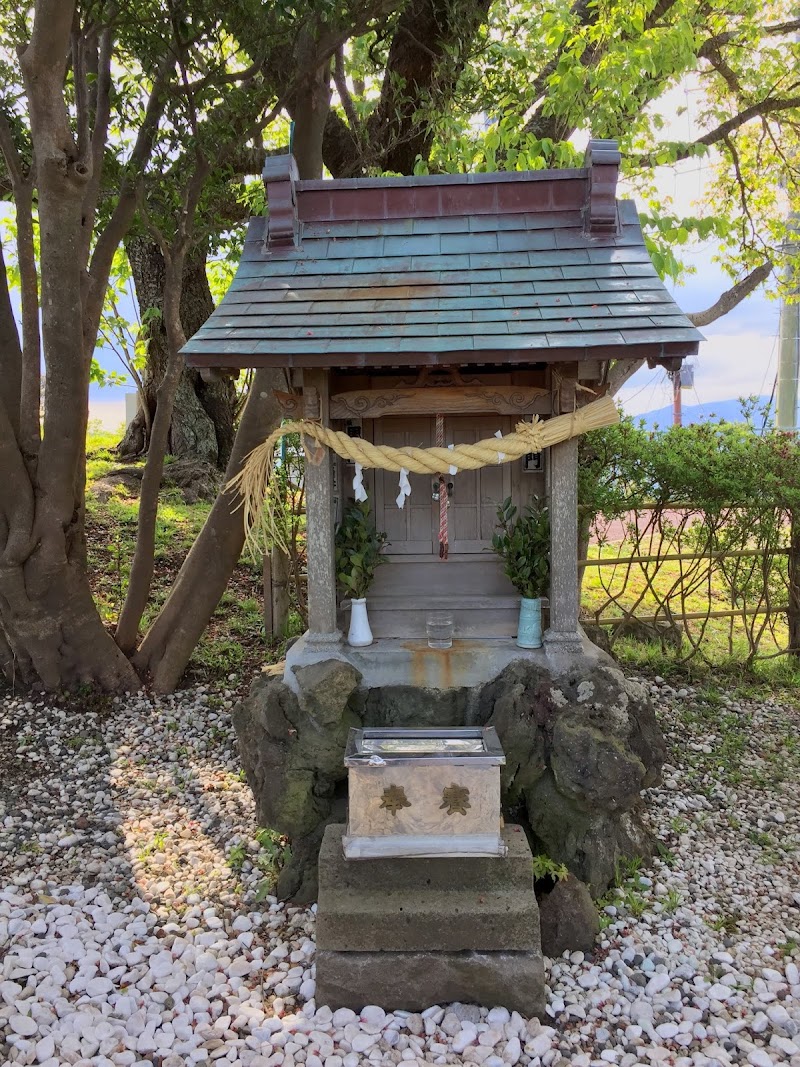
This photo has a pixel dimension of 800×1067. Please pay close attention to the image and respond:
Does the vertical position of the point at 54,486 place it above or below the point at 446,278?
below

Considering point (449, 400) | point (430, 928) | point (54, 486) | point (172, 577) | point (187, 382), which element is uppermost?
point (187, 382)

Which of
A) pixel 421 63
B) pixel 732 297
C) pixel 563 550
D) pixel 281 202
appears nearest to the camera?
pixel 563 550

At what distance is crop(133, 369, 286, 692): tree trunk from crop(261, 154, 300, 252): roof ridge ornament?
5.81 feet

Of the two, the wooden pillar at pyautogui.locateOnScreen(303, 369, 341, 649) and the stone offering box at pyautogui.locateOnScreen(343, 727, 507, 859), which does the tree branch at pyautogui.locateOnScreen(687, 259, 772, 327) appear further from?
the stone offering box at pyautogui.locateOnScreen(343, 727, 507, 859)

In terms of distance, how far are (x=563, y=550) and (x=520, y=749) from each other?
1.26m

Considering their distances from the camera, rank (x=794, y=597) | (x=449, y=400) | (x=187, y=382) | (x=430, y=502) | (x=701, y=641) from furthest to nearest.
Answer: (x=187, y=382) → (x=701, y=641) → (x=794, y=597) → (x=430, y=502) → (x=449, y=400)

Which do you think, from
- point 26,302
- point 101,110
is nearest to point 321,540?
point 26,302

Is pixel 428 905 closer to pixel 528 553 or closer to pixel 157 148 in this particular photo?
→ pixel 528 553

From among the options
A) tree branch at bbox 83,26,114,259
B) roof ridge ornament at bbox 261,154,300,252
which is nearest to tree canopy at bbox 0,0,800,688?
tree branch at bbox 83,26,114,259

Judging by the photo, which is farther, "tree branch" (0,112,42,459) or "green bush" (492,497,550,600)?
"tree branch" (0,112,42,459)

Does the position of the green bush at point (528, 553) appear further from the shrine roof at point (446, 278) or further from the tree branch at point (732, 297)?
the tree branch at point (732, 297)

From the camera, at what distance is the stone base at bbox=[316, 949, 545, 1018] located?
131 inches

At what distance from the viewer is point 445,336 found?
400 centimetres

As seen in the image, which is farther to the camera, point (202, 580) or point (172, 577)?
point (172, 577)
